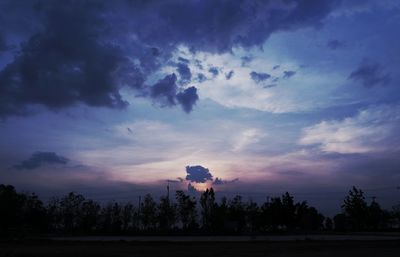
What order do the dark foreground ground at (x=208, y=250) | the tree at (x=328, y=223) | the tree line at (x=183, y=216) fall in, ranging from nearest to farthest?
1. the dark foreground ground at (x=208, y=250)
2. the tree line at (x=183, y=216)
3. the tree at (x=328, y=223)

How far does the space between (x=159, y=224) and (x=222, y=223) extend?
510 inches

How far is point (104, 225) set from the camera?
301 feet

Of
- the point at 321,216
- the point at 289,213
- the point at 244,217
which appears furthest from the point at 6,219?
the point at 321,216

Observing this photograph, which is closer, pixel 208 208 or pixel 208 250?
pixel 208 250

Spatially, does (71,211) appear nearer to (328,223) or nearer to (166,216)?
(166,216)

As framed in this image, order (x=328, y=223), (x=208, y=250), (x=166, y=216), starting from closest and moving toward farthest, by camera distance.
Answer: (x=208, y=250) → (x=166, y=216) → (x=328, y=223)

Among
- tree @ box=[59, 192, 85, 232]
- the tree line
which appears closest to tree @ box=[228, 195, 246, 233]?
the tree line

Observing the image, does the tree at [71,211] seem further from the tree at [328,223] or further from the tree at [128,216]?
the tree at [328,223]

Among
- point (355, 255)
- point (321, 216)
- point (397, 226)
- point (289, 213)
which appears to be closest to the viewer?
point (355, 255)

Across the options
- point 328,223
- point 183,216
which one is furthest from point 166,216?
point 328,223

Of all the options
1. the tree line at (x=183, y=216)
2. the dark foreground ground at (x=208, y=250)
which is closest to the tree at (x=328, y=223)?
the tree line at (x=183, y=216)

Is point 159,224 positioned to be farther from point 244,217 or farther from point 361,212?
point 361,212

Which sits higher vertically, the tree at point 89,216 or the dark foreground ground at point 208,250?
the tree at point 89,216

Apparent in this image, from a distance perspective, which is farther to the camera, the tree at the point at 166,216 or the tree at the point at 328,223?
the tree at the point at 328,223
